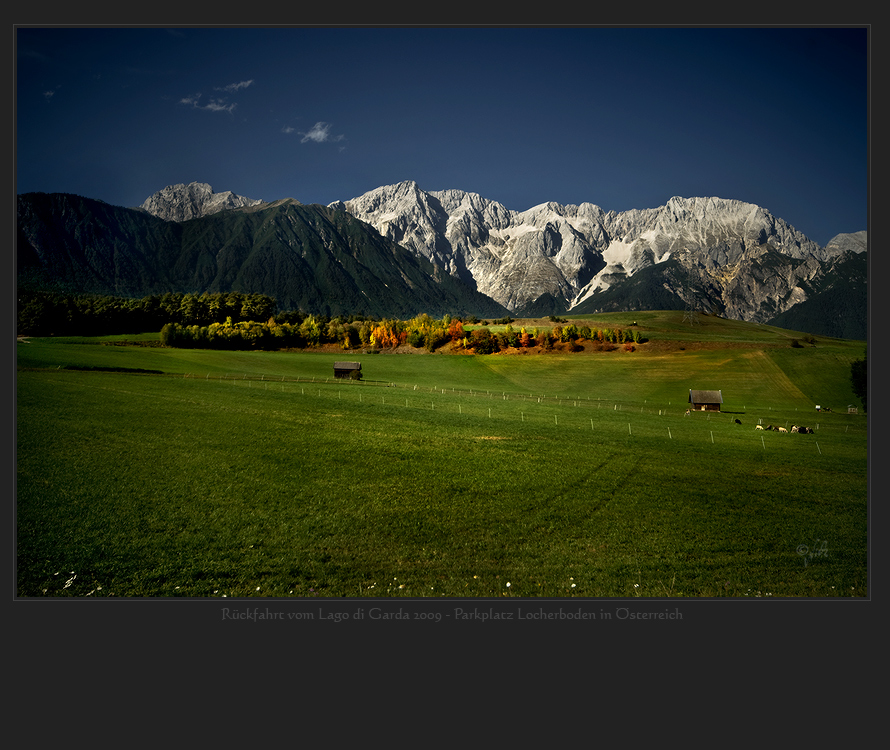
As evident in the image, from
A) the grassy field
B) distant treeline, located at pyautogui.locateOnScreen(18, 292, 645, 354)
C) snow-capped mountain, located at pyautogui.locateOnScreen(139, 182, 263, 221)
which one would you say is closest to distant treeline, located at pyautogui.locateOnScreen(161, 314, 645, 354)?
distant treeline, located at pyautogui.locateOnScreen(18, 292, 645, 354)

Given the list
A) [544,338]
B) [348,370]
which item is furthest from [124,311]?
[544,338]

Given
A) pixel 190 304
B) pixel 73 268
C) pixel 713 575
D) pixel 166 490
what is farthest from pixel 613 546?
pixel 190 304

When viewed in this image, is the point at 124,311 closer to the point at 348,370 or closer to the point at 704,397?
the point at 348,370

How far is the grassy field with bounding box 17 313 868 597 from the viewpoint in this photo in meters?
7.44

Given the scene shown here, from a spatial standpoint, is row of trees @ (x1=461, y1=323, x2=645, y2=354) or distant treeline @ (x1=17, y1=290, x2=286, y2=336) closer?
distant treeline @ (x1=17, y1=290, x2=286, y2=336)

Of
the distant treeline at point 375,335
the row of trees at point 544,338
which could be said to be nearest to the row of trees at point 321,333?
the distant treeline at point 375,335

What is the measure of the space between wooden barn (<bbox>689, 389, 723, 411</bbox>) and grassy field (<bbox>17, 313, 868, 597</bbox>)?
3545 millimetres

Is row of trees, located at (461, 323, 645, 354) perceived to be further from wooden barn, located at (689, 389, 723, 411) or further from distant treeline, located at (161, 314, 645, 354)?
wooden barn, located at (689, 389, 723, 411)

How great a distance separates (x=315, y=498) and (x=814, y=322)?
43288 mm

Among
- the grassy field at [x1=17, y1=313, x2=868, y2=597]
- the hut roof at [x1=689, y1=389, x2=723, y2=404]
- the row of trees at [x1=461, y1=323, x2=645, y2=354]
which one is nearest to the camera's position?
the grassy field at [x1=17, y1=313, x2=868, y2=597]

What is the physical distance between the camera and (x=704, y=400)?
74.4 ft

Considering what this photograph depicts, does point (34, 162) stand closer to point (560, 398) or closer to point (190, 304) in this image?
point (560, 398)

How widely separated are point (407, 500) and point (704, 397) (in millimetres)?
18981

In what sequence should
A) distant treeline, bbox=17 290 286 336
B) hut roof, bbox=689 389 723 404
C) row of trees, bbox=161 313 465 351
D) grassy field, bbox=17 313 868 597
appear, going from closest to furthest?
1. grassy field, bbox=17 313 868 597
2. distant treeline, bbox=17 290 286 336
3. hut roof, bbox=689 389 723 404
4. row of trees, bbox=161 313 465 351
